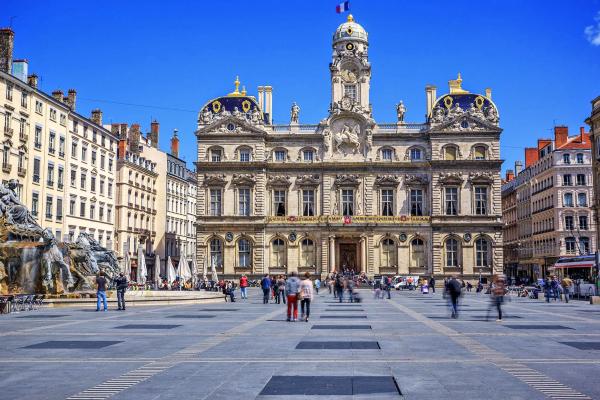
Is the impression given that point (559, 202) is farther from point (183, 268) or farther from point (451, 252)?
point (183, 268)

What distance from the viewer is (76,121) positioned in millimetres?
64875

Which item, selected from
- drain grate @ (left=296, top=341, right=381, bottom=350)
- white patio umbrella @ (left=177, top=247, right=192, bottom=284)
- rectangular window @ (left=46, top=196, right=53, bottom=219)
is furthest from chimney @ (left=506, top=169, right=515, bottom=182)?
drain grate @ (left=296, top=341, right=381, bottom=350)

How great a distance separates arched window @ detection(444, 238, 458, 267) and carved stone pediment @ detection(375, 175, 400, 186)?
335 inches

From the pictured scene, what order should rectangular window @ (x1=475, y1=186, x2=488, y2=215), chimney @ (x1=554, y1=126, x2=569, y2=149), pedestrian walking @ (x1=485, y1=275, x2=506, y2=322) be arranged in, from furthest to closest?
chimney @ (x1=554, y1=126, x2=569, y2=149) < rectangular window @ (x1=475, y1=186, x2=488, y2=215) < pedestrian walking @ (x1=485, y1=275, x2=506, y2=322)

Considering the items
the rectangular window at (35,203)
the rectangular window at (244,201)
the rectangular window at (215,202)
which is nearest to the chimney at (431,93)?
the rectangular window at (244,201)

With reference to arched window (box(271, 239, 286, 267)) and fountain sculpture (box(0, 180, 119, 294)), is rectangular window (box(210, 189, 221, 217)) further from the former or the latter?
fountain sculpture (box(0, 180, 119, 294))

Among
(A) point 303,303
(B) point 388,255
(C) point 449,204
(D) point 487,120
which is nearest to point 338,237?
(B) point 388,255

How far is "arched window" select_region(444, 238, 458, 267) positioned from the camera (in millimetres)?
74500

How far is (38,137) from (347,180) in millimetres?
32598

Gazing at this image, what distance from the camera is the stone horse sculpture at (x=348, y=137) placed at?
75.8 m

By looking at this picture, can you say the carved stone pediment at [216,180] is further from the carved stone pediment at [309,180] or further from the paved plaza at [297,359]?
the paved plaza at [297,359]

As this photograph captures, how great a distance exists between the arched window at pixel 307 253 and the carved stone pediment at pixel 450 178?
15.7 meters

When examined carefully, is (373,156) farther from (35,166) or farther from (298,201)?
(35,166)

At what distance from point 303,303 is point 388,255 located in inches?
2014
